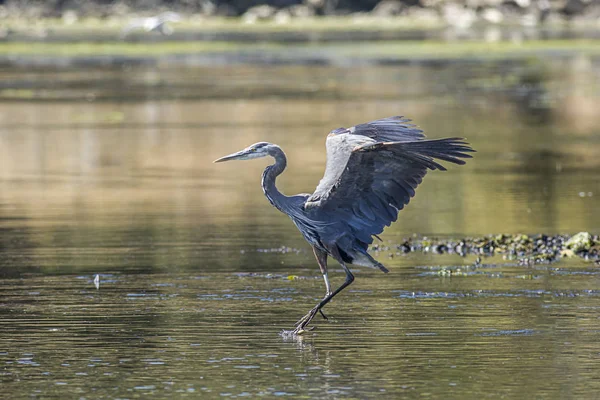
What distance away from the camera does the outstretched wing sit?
959 centimetres

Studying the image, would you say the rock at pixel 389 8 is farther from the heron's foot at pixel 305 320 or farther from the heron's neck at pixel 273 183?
the heron's foot at pixel 305 320

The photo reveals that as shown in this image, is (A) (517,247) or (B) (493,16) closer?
(A) (517,247)

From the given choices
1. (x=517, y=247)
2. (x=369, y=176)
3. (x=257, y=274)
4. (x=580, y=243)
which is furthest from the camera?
(x=517, y=247)

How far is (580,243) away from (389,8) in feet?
278

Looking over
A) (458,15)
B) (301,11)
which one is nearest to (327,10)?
(301,11)

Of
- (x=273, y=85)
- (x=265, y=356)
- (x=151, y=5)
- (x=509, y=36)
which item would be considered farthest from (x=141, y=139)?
(x=151, y=5)

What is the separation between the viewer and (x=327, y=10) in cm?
9969

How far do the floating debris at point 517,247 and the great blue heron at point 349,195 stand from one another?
2734 millimetres

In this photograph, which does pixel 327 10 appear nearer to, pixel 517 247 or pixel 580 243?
pixel 517 247

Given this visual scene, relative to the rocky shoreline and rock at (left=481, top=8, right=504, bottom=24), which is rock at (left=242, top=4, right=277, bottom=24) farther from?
rock at (left=481, top=8, right=504, bottom=24)

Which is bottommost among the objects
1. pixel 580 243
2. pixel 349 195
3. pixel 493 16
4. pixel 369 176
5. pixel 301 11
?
pixel 580 243

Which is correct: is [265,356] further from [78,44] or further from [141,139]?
[78,44]

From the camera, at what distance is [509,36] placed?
225 feet

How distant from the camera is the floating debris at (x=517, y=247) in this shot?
41.7 feet
